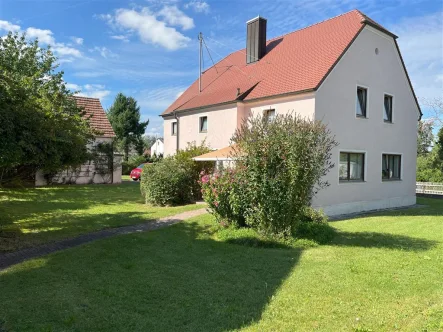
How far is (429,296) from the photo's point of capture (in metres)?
6.42

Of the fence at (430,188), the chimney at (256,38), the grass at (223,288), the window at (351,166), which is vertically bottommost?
the grass at (223,288)

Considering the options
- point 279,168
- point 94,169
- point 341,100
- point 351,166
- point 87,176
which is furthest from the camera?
point 94,169

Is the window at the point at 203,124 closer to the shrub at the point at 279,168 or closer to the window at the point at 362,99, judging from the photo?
the window at the point at 362,99

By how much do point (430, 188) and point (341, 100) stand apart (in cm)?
2098

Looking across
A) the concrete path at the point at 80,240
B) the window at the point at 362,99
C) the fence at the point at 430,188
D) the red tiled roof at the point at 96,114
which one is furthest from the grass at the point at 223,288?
the fence at the point at 430,188

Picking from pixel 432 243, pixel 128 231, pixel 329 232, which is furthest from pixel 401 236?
pixel 128 231

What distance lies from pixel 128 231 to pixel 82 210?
5.58m

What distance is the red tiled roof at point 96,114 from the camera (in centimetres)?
3163

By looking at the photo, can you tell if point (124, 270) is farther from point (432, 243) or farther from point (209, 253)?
point (432, 243)

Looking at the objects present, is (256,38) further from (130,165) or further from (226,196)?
(130,165)

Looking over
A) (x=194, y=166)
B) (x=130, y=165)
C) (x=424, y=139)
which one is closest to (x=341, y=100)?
(x=194, y=166)

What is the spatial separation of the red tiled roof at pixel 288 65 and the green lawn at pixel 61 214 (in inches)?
318

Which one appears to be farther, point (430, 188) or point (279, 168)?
point (430, 188)

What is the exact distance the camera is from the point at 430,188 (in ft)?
109
